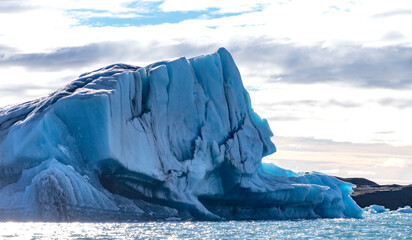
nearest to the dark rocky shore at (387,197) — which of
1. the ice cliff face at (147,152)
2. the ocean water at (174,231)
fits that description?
the ice cliff face at (147,152)

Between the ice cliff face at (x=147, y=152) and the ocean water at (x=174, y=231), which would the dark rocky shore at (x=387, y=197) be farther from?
the ocean water at (x=174, y=231)

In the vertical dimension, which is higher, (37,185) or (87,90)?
(87,90)

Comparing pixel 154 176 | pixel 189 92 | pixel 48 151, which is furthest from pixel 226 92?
pixel 48 151

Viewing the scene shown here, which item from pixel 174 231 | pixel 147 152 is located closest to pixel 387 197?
pixel 147 152

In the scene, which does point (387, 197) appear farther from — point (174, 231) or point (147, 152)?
point (174, 231)

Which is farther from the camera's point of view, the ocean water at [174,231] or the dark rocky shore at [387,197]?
the dark rocky shore at [387,197]

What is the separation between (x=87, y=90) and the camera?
28.1m

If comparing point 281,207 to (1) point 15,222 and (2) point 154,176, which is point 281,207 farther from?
(1) point 15,222

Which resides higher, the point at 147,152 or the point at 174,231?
the point at 147,152

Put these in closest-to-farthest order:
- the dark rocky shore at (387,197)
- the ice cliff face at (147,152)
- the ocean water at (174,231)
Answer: the ocean water at (174,231) < the ice cliff face at (147,152) < the dark rocky shore at (387,197)

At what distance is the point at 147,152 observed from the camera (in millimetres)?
29031

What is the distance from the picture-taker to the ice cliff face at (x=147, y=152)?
2600cm

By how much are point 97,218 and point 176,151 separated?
224 inches

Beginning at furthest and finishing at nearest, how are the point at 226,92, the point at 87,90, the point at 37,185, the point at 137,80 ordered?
the point at 226,92 → the point at 137,80 → the point at 87,90 → the point at 37,185
